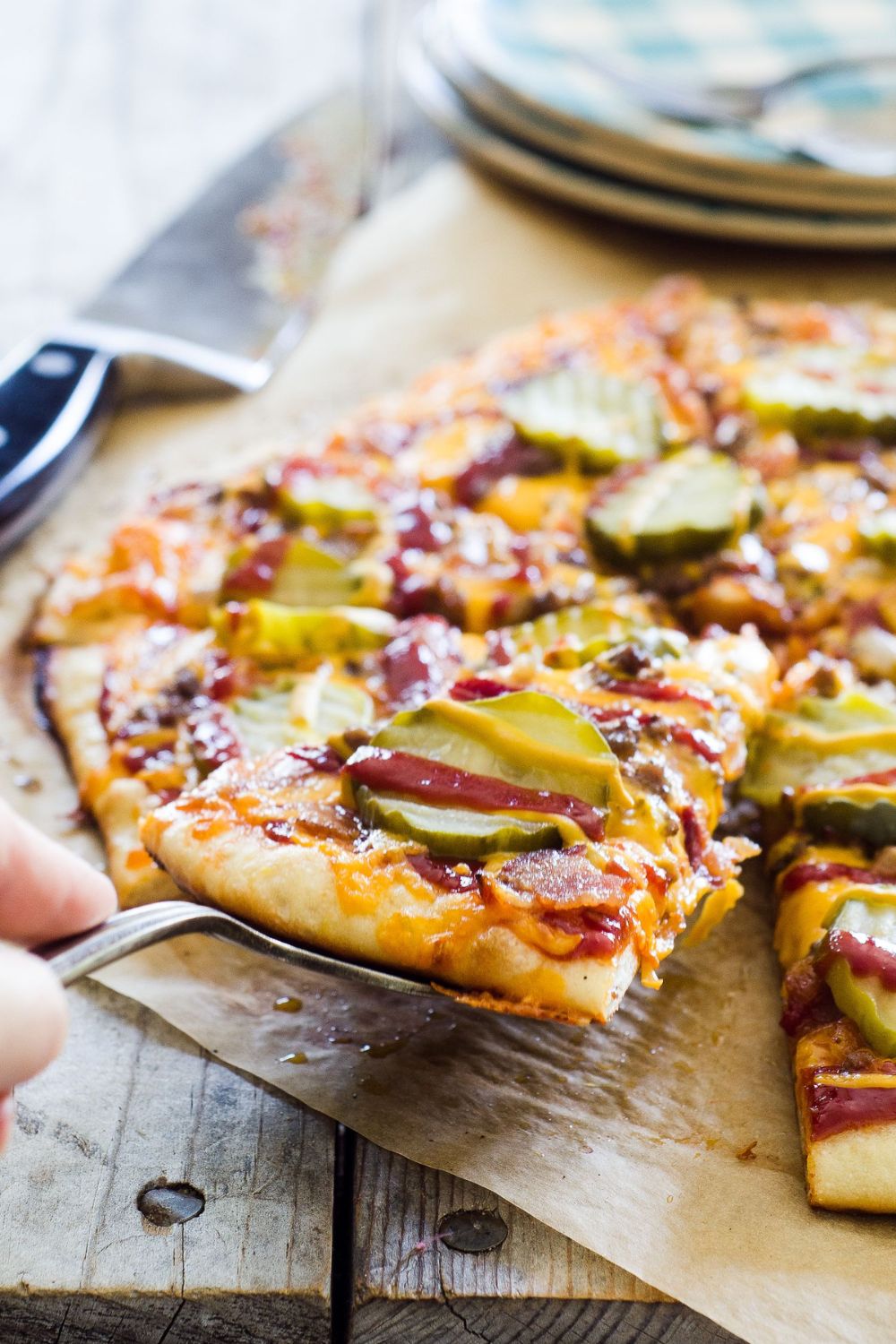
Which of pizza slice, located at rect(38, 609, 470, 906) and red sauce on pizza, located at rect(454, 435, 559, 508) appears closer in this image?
pizza slice, located at rect(38, 609, 470, 906)

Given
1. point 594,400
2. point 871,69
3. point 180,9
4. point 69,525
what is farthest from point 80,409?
point 180,9

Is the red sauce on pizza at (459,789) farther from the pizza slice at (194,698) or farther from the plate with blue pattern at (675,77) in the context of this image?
the plate with blue pattern at (675,77)

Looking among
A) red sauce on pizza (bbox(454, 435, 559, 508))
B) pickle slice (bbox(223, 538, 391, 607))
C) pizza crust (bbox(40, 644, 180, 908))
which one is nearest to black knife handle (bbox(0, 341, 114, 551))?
pizza crust (bbox(40, 644, 180, 908))

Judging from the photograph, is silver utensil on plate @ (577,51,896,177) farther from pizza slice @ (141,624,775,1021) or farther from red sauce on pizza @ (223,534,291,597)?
pizza slice @ (141,624,775,1021)

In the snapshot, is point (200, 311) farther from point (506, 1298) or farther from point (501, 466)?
point (506, 1298)

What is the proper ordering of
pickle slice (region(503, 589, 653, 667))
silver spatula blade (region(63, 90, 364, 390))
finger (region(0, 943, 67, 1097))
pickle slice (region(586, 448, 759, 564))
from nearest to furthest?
finger (region(0, 943, 67, 1097)), pickle slice (region(503, 589, 653, 667)), pickle slice (region(586, 448, 759, 564)), silver spatula blade (region(63, 90, 364, 390))

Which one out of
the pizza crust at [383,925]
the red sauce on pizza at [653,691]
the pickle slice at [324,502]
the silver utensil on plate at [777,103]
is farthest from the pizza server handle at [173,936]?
the silver utensil on plate at [777,103]

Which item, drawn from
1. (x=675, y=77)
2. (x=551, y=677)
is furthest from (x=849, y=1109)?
(x=675, y=77)
